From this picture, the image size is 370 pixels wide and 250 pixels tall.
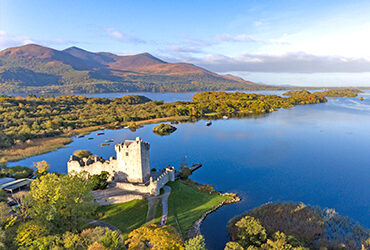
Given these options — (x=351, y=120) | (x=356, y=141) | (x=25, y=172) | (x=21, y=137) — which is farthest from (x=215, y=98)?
(x=25, y=172)

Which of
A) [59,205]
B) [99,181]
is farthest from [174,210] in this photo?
[59,205]

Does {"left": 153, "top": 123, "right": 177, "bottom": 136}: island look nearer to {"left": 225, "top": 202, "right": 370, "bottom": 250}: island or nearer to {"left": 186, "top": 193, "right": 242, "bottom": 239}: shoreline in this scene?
{"left": 186, "top": 193, "right": 242, "bottom": 239}: shoreline

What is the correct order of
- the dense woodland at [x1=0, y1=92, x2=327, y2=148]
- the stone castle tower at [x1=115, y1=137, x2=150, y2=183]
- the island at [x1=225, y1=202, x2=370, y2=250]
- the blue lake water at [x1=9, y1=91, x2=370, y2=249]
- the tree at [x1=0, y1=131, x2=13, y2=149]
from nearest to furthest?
1. the island at [x1=225, y1=202, x2=370, y2=250]
2. the stone castle tower at [x1=115, y1=137, x2=150, y2=183]
3. the blue lake water at [x1=9, y1=91, x2=370, y2=249]
4. the tree at [x1=0, y1=131, x2=13, y2=149]
5. the dense woodland at [x1=0, y1=92, x2=327, y2=148]

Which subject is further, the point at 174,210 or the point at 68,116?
the point at 68,116

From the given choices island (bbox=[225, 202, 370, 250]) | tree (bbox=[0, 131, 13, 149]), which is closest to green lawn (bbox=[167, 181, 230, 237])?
island (bbox=[225, 202, 370, 250])

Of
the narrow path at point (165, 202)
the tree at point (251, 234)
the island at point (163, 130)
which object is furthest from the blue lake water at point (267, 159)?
the narrow path at point (165, 202)

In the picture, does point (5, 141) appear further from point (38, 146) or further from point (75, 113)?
point (75, 113)
